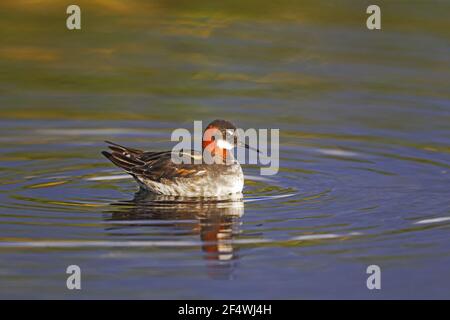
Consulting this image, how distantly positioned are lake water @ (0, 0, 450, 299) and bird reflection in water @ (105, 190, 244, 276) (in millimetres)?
32

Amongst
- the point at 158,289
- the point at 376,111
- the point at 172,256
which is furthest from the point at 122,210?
the point at 376,111

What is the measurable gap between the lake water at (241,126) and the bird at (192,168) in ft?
1.05

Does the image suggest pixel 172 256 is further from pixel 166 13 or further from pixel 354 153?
pixel 166 13

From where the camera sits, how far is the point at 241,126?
16969 mm

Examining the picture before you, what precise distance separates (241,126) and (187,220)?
441 cm

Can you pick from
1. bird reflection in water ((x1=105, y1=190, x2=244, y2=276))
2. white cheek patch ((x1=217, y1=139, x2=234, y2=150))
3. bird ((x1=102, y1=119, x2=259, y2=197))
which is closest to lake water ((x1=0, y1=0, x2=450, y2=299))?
bird reflection in water ((x1=105, y1=190, x2=244, y2=276))

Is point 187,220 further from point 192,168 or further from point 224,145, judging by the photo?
point 224,145

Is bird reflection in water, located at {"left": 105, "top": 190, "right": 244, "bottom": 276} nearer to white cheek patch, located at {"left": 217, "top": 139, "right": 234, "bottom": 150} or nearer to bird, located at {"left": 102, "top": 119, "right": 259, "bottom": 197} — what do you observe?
bird, located at {"left": 102, "top": 119, "right": 259, "bottom": 197}

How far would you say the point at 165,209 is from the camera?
44.0 feet

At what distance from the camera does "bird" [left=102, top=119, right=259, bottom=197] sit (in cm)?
1433

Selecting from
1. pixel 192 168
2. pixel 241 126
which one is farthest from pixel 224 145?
pixel 241 126

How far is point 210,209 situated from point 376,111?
521cm

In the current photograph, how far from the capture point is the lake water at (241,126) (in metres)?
11.1

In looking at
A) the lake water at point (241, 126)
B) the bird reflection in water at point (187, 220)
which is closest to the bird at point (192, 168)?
the bird reflection in water at point (187, 220)
